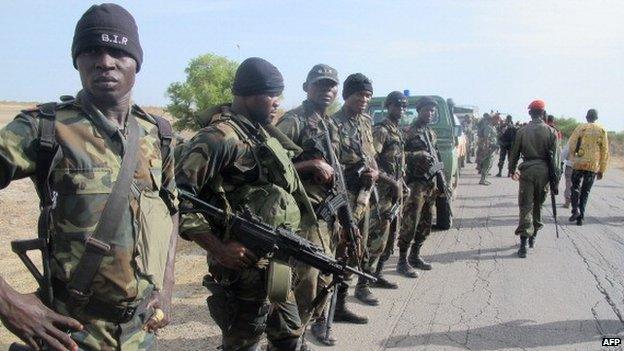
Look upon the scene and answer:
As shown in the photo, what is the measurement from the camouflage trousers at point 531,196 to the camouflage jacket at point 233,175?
5213mm

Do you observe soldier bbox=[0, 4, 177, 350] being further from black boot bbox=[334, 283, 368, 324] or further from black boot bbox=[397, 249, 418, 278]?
black boot bbox=[397, 249, 418, 278]

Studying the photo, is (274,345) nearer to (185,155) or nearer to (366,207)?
(185,155)

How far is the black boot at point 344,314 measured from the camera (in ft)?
16.2

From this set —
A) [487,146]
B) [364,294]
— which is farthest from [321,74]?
[487,146]

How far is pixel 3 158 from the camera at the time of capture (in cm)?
173

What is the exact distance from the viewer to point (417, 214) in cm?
659

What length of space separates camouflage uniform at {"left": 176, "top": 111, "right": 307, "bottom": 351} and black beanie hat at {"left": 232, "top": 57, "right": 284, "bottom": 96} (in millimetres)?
166

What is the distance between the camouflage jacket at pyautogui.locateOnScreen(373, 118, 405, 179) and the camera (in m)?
5.94

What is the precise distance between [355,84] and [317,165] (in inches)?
54.9

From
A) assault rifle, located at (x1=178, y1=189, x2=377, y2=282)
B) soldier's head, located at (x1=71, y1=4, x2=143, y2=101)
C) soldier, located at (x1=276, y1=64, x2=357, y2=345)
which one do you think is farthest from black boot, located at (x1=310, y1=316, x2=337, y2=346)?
soldier's head, located at (x1=71, y1=4, x2=143, y2=101)

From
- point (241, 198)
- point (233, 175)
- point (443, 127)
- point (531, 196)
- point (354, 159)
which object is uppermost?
point (233, 175)

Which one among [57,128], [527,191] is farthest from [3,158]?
[527,191]

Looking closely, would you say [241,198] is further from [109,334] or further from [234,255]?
[109,334]

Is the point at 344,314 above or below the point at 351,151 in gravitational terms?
below
